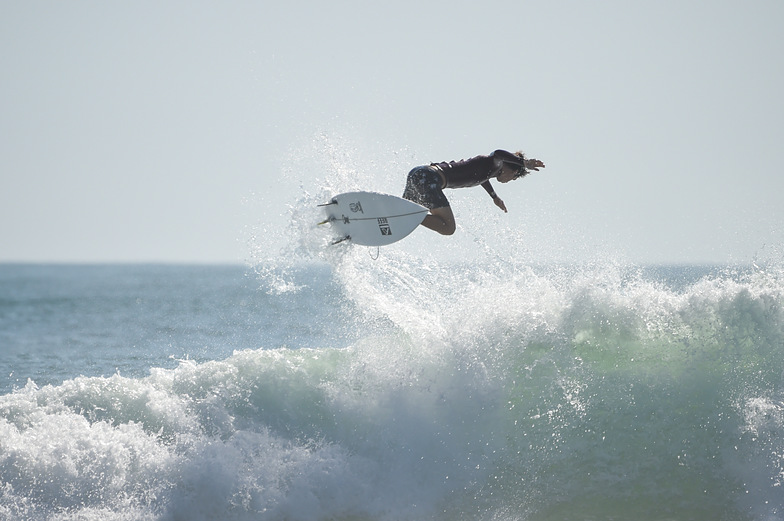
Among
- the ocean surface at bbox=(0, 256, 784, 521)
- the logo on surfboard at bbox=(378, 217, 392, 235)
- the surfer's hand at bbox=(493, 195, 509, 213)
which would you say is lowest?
the ocean surface at bbox=(0, 256, 784, 521)

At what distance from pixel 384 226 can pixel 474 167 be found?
4.10 feet

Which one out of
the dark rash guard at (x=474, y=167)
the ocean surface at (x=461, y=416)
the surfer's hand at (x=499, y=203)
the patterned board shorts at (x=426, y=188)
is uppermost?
the dark rash guard at (x=474, y=167)

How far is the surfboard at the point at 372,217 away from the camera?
7938mm

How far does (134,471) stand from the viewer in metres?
6.67

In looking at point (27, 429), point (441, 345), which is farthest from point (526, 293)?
point (27, 429)

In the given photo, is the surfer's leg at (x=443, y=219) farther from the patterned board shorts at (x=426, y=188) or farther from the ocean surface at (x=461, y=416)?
the ocean surface at (x=461, y=416)

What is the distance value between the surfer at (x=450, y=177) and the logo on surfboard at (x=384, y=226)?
41cm

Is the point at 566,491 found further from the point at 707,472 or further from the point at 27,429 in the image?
the point at 27,429

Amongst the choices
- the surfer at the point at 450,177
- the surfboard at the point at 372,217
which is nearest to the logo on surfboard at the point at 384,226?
the surfboard at the point at 372,217

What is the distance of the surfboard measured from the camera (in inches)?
313

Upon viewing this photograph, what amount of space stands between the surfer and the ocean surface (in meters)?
0.87

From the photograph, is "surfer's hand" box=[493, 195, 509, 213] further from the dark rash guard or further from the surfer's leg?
the surfer's leg

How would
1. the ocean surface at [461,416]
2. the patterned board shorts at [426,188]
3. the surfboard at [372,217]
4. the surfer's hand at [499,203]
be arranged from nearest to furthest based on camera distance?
the ocean surface at [461,416]
the surfboard at [372,217]
the patterned board shorts at [426,188]
the surfer's hand at [499,203]

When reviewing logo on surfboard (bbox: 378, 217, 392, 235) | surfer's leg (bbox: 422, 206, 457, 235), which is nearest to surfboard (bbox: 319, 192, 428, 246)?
logo on surfboard (bbox: 378, 217, 392, 235)
